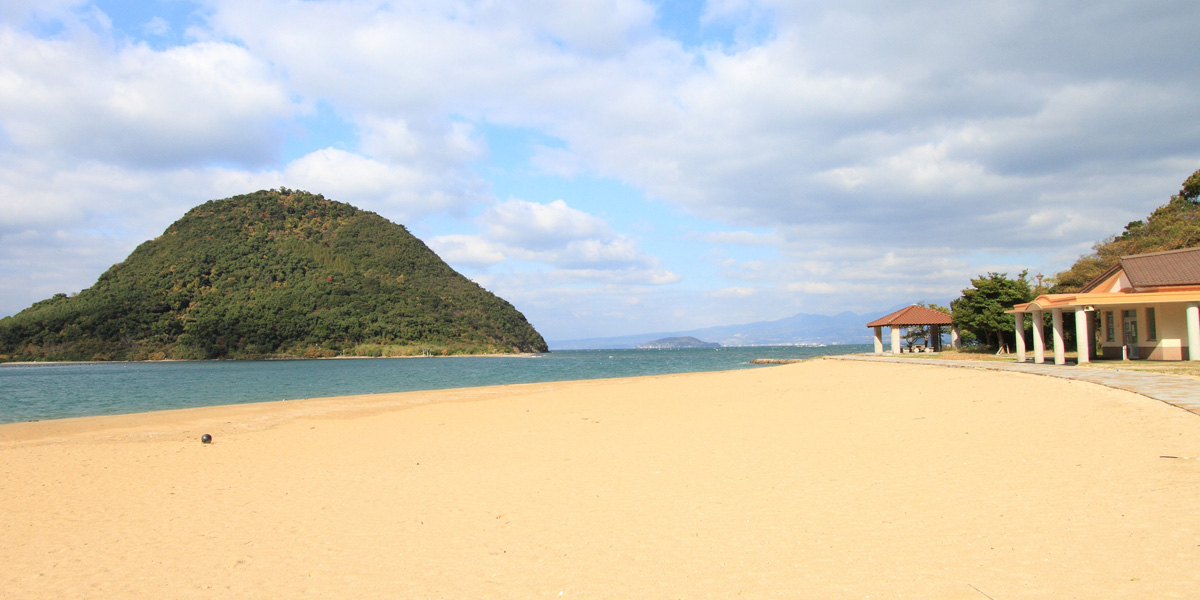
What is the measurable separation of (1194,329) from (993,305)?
12.8 m

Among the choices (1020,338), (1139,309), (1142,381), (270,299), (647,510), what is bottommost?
(647,510)

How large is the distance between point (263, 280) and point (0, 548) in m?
113

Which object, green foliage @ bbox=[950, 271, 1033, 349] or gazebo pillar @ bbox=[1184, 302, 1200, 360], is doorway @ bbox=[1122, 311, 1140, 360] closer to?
gazebo pillar @ bbox=[1184, 302, 1200, 360]

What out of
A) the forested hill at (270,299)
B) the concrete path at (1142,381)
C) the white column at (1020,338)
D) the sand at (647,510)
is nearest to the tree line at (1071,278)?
the white column at (1020,338)

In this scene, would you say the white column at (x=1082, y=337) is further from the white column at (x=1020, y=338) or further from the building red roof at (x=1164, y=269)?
the white column at (x=1020, y=338)

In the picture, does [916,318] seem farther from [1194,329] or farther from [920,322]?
[1194,329]

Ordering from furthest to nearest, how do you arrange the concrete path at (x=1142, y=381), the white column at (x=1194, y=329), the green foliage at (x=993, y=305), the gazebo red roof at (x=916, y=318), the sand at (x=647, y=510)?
the gazebo red roof at (x=916, y=318), the green foliage at (x=993, y=305), the white column at (x=1194, y=329), the concrete path at (x=1142, y=381), the sand at (x=647, y=510)

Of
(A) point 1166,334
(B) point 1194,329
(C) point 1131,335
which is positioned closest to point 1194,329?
(B) point 1194,329

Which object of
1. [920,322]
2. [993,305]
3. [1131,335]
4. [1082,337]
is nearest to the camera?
[1082,337]

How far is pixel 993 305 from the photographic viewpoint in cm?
3269

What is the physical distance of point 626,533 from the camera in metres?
5.41

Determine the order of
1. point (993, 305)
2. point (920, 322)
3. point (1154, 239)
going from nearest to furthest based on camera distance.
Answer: point (993, 305)
point (1154, 239)
point (920, 322)

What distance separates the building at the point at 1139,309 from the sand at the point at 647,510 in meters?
12.1

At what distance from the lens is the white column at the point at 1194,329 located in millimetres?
19906
